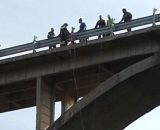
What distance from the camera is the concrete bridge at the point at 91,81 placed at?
25.0 metres

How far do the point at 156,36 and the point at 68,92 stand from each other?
17.3 ft

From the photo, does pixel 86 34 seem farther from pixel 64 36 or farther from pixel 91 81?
pixel 91 81

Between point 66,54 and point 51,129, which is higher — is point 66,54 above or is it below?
above

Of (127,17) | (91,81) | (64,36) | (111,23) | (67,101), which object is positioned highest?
(127,17)

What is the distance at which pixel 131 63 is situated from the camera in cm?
2558

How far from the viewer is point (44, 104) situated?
26.5m

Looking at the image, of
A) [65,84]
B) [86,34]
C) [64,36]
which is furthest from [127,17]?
[65,84]

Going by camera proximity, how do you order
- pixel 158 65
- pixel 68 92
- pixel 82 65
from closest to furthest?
1. pixel 158 65
2. pixel 82 65
3. pixel 68 92

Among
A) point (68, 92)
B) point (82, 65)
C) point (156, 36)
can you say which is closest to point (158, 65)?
point (156, 36)

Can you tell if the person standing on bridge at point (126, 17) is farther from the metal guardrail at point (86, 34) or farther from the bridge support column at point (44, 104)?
the bridge support column at point (44, 104)

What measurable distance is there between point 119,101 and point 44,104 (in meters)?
3.24

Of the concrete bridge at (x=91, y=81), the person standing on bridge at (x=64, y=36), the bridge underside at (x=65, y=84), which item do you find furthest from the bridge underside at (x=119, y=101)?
the person standing on bridge at (x=64, y=36)

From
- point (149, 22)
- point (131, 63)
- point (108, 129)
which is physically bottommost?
point (108, 129)

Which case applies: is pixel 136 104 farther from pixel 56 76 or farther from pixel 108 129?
pixel 56 76
